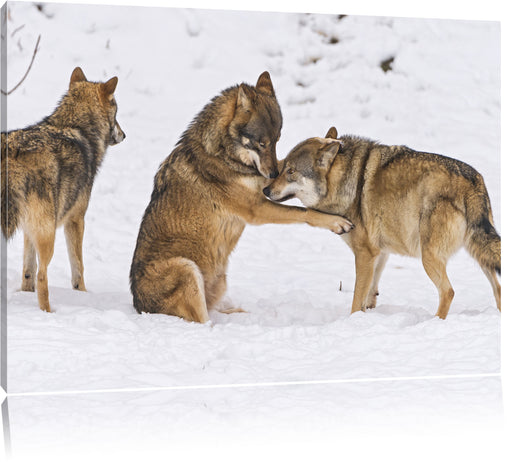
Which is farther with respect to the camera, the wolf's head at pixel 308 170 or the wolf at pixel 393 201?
the wolf's head at pixel 308 170

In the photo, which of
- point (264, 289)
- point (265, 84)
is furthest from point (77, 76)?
point (264, 289)

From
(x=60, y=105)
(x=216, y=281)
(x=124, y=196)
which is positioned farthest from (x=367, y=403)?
(x=60, y=105)

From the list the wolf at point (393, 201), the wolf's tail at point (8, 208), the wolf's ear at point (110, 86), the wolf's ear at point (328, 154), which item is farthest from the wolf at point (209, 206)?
the wolf's tail at point (8, 208)

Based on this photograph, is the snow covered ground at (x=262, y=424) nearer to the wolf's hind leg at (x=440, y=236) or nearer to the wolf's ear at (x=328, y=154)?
the wolf's hind leg at (x=440, y=236)

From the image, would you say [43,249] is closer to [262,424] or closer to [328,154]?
[262,424]

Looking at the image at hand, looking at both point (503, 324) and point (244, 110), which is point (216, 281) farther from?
point (503, 324)

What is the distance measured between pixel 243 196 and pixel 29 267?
1730mm

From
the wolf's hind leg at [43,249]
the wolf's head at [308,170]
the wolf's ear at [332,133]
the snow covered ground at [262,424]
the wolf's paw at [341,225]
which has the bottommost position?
the snow covered ground at [262,424]

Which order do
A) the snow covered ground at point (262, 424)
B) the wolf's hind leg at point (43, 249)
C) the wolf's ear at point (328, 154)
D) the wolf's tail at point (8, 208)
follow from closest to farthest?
the snow covered ground at point (262, 424)
the wolf's tail at point (8, 208)
the wolf's hind leg at point (43, 249)
the wolf's ear at point (328, 154)

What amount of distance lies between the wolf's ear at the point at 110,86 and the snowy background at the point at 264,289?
0.27 feet

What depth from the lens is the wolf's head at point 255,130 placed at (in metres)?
5.93

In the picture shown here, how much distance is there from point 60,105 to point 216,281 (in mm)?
1852

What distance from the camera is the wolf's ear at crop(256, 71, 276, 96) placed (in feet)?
20.0

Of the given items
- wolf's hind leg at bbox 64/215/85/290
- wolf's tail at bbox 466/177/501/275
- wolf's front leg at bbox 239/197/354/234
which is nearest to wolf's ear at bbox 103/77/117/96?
wolf's hind leg at bbox 64/215/85/290
